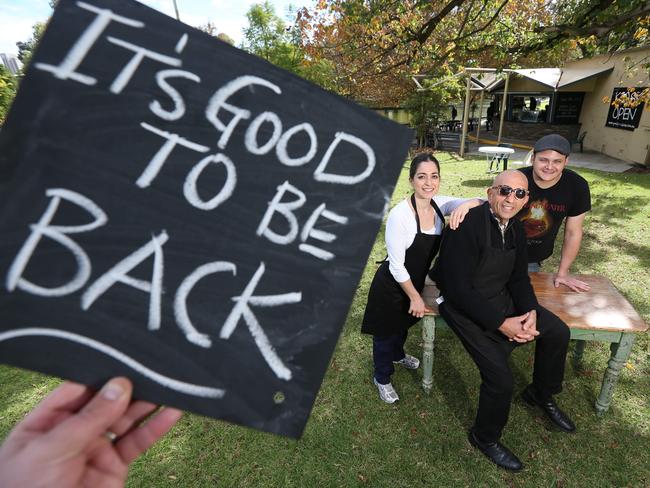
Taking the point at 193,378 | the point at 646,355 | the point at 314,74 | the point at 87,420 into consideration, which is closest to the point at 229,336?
the point at 193,378

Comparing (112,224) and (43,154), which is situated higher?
(43,154)

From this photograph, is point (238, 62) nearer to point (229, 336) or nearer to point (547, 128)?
point (229, 336)

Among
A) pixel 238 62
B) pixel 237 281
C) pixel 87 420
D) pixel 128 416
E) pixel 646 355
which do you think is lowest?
pixel 646 355

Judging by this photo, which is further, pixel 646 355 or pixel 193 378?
pixel 646 355

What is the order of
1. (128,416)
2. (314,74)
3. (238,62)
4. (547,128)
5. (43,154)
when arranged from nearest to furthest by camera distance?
(43,154), (238,62), (128,416), (547,128), (314,74)

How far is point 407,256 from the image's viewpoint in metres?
2.50

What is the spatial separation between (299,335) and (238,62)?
31.5 inches

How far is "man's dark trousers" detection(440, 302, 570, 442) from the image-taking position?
2252 mm

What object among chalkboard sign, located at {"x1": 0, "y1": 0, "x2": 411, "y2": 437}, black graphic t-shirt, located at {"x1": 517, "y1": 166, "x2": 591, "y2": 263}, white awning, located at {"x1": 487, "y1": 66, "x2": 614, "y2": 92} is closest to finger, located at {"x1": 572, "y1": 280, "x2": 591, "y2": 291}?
black graphic t-shirt, located at {"x1": 517, "y1": 166, "x2": 591, "y2": 263}

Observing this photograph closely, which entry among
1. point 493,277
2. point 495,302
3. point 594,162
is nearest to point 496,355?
point 495,302

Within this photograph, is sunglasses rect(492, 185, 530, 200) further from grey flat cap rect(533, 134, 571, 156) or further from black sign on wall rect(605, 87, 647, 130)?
black sign on wall rect(605, 87, 647, 130)

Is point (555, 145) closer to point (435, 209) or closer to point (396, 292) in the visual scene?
point (435, 209)

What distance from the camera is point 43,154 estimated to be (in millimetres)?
900

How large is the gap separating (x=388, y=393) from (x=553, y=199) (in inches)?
79.0
